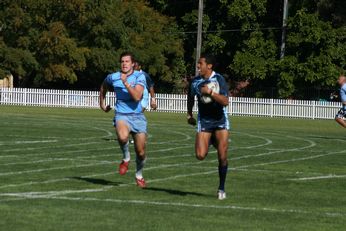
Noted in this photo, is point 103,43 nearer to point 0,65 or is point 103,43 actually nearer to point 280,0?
point 0,65

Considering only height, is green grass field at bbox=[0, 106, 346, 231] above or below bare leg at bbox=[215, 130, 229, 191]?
below

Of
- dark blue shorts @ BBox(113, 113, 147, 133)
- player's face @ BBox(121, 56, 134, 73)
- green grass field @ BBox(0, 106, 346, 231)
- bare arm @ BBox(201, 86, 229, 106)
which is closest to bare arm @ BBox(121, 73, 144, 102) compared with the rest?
player's face @ BBox(121, 56, 134, 73)

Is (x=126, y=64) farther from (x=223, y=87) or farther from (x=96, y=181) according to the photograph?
(x=96, y=181)

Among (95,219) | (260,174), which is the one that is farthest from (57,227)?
(260,174)

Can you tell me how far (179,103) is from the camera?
196ft

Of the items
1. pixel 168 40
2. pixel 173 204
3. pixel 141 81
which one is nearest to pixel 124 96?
pixel 141 81

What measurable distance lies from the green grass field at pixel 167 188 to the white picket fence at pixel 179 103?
3179 centimetres

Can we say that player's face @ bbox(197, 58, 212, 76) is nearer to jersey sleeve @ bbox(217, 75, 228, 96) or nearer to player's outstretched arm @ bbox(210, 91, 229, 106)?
jersey sleeve @ bbox(217, 75, 228, 96)

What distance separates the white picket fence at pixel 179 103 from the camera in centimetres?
5662

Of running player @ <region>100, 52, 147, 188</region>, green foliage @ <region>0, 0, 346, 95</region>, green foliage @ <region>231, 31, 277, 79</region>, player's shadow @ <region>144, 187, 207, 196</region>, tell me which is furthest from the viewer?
green foliage @ <region>231, 31, 277, 79</region>

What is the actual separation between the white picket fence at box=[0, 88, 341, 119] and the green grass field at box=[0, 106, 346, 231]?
3179cm

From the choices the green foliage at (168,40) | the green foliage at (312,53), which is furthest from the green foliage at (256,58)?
the green foliage at (312,53)

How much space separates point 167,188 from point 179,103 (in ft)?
149

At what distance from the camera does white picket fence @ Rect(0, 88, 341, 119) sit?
5662 centimetres
